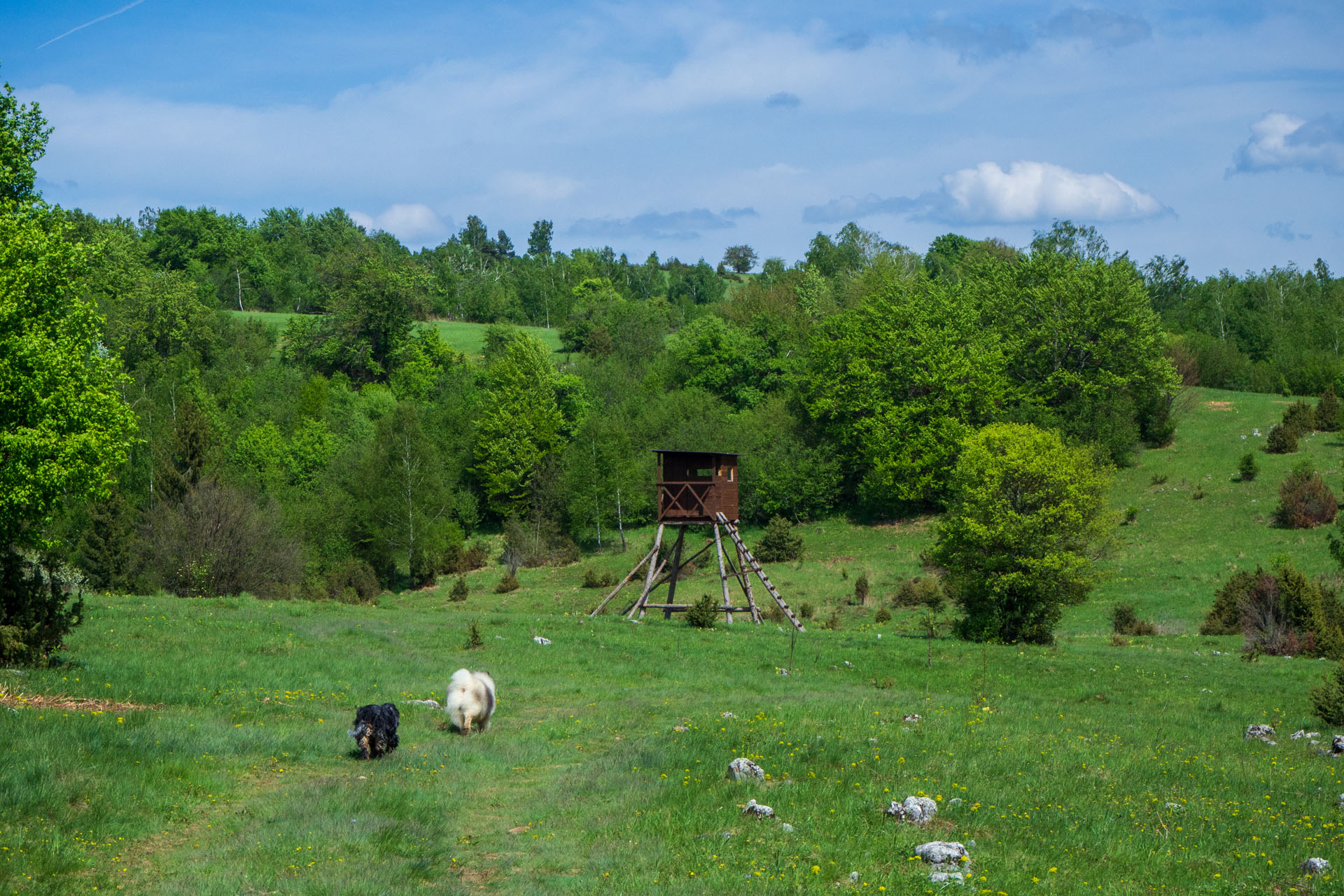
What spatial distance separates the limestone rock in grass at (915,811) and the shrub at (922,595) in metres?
33.4

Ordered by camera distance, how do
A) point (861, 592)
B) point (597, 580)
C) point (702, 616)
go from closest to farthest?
point (702, 616) → point (861, 592) → point (597, 580)

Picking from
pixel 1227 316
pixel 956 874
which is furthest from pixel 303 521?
pixel 1227 316

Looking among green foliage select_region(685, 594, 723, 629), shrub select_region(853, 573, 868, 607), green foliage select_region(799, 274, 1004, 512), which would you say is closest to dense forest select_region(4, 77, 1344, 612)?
green foliage select_region(799, 274, 1004, 512)

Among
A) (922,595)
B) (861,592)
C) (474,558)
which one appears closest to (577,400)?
(474,558)

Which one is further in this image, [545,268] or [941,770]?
[545,268]

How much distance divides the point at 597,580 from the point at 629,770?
43274 mm

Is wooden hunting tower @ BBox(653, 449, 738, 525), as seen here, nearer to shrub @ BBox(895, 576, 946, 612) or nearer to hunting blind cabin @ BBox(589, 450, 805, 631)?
hunting blind cabin @ BBox(589, 450, 805, 631)

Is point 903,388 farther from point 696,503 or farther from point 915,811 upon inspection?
point 915,811

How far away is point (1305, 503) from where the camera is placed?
48.5 metres

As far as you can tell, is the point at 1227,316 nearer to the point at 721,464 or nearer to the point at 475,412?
the point at 475,412

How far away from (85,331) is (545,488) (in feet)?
163

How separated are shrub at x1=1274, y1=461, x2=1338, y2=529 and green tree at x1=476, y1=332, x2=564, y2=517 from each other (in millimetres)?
47508

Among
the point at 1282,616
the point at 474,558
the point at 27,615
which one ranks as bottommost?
the point at 474,558

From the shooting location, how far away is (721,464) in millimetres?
38531
